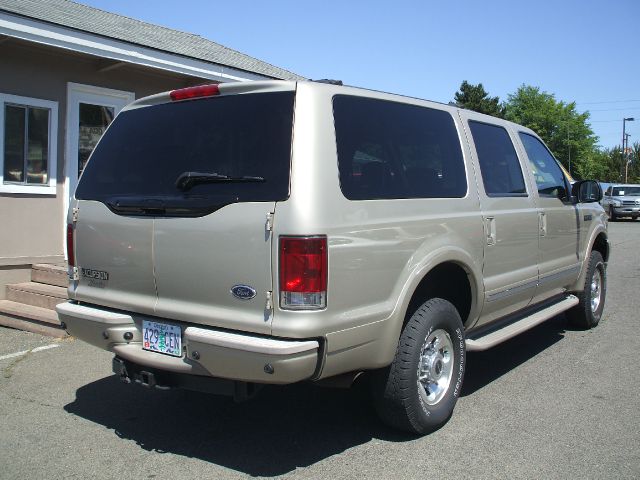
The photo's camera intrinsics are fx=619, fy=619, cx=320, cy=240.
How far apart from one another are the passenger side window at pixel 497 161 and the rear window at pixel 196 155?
199 cm

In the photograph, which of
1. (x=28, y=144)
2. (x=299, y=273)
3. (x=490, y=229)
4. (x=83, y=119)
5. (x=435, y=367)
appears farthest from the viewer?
(x=83, y=119)

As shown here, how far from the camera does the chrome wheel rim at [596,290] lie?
6.79 meters

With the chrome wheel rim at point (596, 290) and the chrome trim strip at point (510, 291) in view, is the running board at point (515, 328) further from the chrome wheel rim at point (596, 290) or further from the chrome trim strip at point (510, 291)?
the chrome wheel rim at point (596, 290)

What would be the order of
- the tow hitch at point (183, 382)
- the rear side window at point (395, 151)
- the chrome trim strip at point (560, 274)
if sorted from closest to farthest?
the tow hitch at point (183, 382)
the rear side window at point (395, 151)
the chrome trim strip at point (560, 274)

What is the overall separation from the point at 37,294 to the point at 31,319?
433 mm

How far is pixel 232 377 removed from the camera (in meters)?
3.22

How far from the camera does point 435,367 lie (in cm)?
410

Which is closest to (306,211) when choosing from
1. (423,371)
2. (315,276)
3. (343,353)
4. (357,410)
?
(315,276)

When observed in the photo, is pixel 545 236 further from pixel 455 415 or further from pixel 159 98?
pixel 159 98

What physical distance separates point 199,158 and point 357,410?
217 cm

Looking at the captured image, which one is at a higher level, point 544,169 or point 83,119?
point 83,119

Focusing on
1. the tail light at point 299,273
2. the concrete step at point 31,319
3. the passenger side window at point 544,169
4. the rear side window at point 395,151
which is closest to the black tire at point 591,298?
the passenger side window at point 544,169

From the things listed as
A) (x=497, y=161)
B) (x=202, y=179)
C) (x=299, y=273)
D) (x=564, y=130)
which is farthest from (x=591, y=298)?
(x=564, y=130)

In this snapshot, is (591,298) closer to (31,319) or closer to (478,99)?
(31,319)
